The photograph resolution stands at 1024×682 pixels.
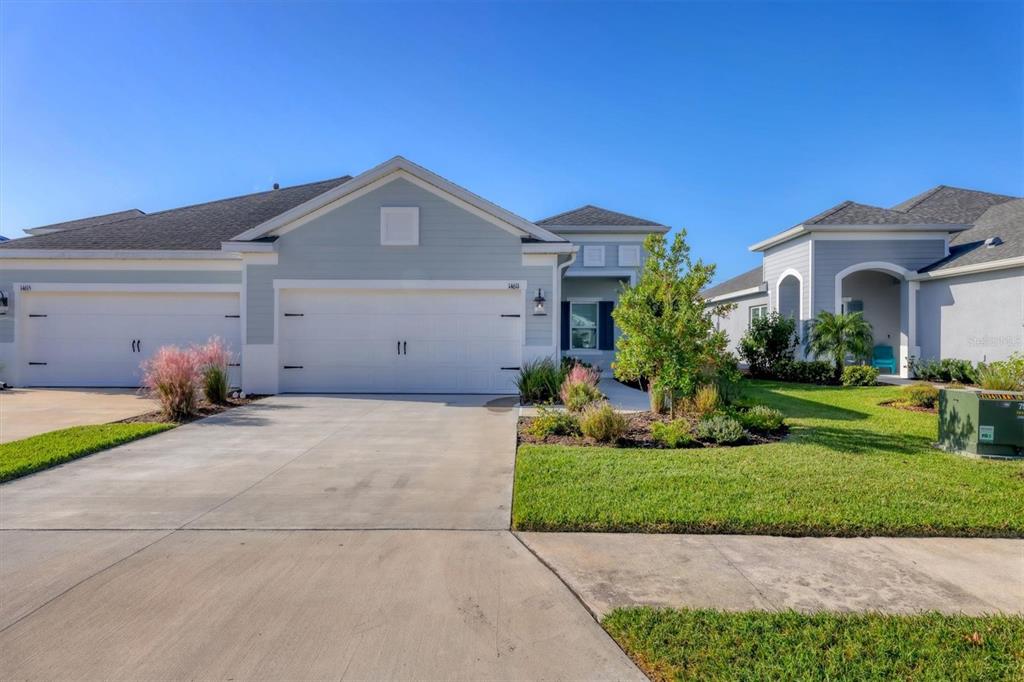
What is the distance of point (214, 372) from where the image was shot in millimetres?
9719

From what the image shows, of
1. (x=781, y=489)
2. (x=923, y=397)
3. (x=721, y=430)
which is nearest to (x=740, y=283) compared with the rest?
(x=923, y=397)

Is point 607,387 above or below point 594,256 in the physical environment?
below

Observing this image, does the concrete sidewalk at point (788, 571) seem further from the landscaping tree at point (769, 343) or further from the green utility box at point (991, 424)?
the landscaping tree at point (769, 343)

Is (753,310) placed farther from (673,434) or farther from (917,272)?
(673,434)

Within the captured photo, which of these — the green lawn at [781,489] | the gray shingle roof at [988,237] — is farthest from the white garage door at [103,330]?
the gray shingle roof at [988,237]

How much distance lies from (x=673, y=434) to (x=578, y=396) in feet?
7.56

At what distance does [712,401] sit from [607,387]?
4.98 meters

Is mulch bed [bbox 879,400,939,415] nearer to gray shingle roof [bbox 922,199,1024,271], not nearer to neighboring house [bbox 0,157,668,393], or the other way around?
Answer: gray shingle roof [bbox 922,199,1024,271]

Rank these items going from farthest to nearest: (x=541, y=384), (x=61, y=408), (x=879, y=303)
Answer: (x=879, y=303) < (x=541, y=384) < (x=61, y=408)

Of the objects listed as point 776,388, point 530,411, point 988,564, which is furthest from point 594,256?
point 988,564

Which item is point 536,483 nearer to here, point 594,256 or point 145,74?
point 145,74

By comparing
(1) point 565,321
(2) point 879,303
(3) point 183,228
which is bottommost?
(1) point 565,321

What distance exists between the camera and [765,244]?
18.2 m

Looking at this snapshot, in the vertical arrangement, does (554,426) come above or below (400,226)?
below
